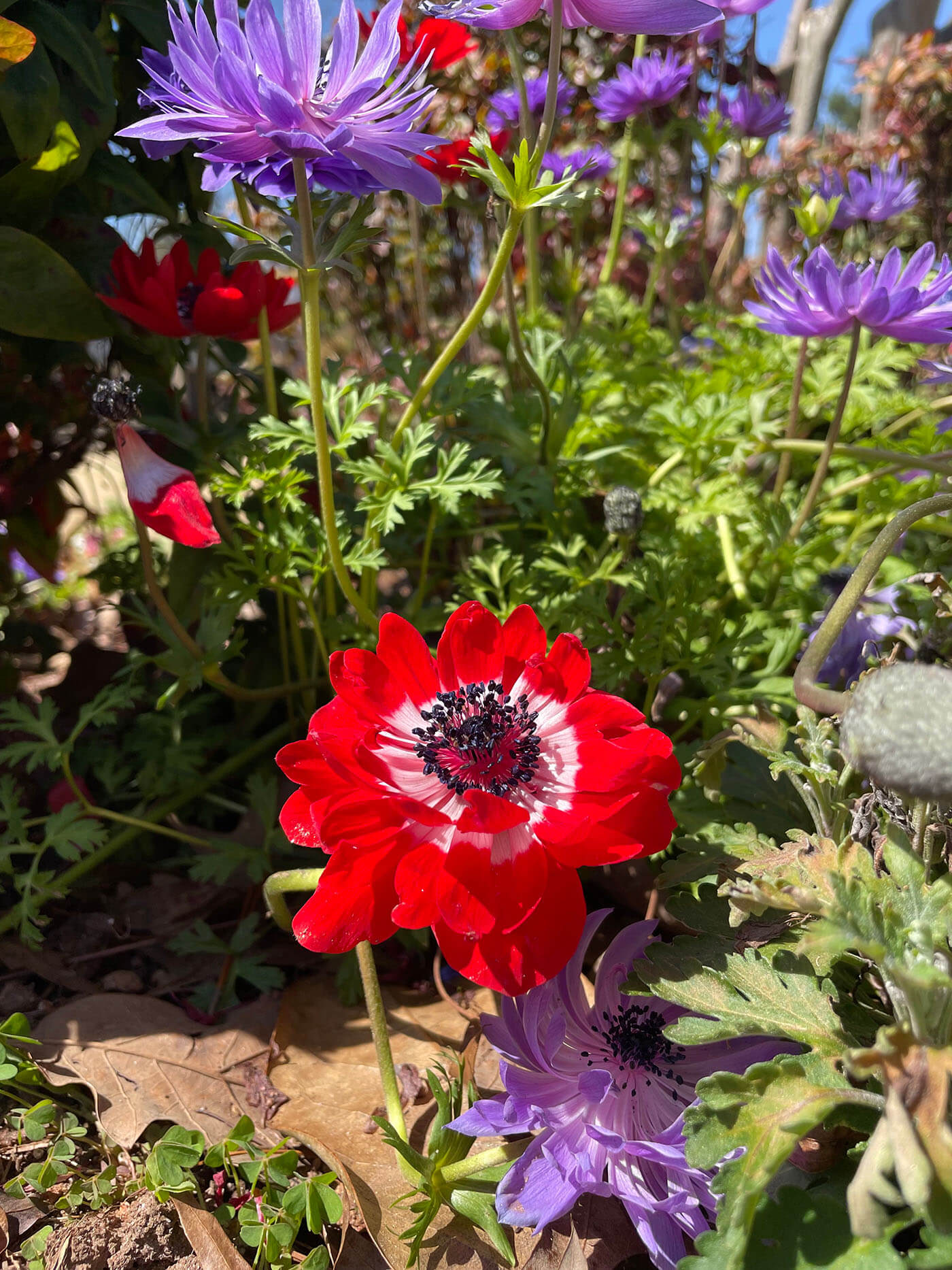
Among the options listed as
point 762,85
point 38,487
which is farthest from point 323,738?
point 762,85

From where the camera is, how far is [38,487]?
1977mm

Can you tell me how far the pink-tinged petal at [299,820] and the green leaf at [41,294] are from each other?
104 cm

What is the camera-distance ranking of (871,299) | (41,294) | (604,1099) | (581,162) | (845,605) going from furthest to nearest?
(581,162), (41,294), (871,299), (845,605), (604,1099)

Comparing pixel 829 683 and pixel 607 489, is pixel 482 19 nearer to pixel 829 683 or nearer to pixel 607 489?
pixel 607 489

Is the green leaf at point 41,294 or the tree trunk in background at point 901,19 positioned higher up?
the tree trunk in background at point 901,19

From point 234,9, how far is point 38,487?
116 cm

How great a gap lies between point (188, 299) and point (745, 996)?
1.47 meters

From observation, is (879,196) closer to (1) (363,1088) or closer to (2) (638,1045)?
(2) (638,1045)

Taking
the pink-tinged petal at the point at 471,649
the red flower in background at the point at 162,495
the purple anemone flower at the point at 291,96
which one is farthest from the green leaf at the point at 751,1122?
the purple anemone flower at the point at 291,96

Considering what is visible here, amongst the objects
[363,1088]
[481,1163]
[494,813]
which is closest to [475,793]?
[494,813]

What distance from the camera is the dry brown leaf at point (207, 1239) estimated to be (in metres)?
1.15

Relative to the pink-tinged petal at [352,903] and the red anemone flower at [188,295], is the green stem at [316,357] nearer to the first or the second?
the red anemone flower at [188,295]

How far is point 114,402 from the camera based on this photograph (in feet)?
4.60

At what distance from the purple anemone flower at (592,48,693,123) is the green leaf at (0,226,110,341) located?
54.9 inches
